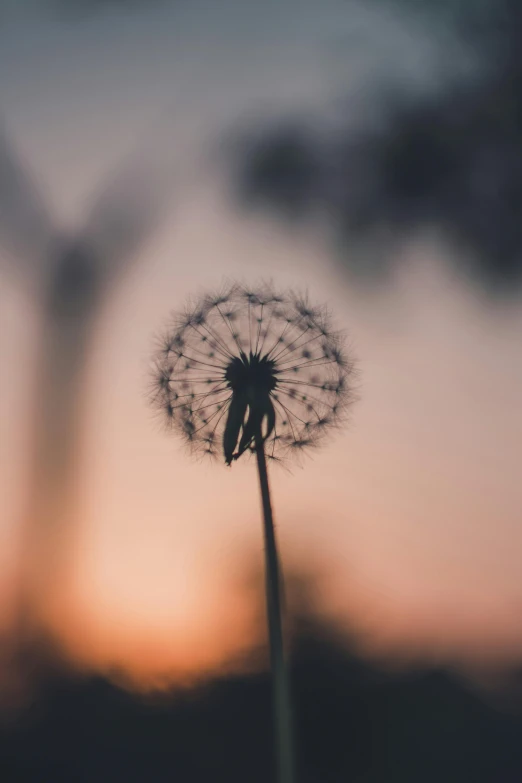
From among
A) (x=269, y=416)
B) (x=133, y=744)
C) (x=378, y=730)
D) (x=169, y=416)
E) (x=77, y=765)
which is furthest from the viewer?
(x=378, y=730)

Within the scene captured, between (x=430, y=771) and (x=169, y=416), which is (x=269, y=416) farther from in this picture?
(x=430, y=771)

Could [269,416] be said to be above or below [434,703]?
above

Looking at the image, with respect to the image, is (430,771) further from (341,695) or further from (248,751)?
(341,695)

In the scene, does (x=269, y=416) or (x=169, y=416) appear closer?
(x=269, y=416)

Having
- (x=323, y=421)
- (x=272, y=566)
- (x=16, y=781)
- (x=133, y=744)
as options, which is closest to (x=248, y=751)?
(x=133, y=744)

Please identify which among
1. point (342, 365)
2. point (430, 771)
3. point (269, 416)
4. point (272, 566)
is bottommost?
point (430, 771)

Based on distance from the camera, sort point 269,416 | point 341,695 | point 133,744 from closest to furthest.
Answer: point 269,416 < point 133,744 < point 341,695

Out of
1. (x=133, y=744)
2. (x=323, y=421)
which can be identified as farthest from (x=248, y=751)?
(x=323, y=421)
